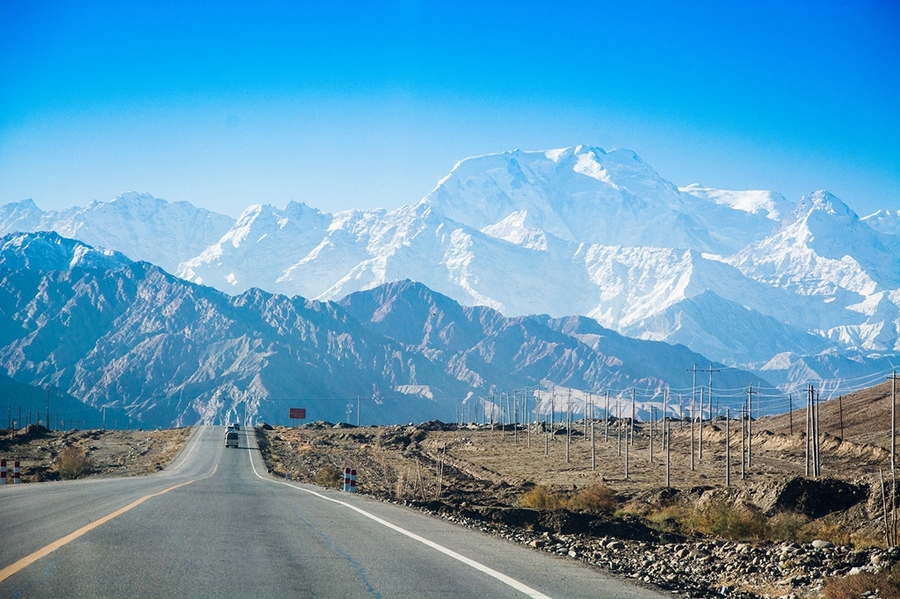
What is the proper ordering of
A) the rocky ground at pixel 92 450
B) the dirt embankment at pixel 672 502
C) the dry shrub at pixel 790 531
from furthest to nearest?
the rocky ground at pixel 92 450
the dry shrub at pixel 790 531
the dirt embankment at pixel 672 502

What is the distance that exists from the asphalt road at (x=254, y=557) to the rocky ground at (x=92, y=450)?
3176cm

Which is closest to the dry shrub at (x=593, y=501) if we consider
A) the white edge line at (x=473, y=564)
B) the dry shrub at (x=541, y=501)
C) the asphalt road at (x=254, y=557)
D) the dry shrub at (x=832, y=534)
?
the dry shrub at (x=541, y=501)

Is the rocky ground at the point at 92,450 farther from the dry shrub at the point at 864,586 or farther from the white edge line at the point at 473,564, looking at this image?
the dry shrub at the point at 864,586

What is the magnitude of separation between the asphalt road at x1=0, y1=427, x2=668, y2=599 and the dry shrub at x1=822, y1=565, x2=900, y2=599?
2638 millimetres

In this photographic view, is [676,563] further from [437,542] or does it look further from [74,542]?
[74,542]

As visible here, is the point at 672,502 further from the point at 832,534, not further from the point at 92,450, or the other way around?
the point at 92,450

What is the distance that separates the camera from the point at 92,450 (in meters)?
84.8

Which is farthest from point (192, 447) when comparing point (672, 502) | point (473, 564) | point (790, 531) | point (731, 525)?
point (473, 564)

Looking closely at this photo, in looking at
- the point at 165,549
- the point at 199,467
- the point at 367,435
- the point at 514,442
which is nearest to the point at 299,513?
the point at 165,549

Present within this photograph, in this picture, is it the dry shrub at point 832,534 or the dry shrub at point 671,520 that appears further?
the dry shrub at point 671,520

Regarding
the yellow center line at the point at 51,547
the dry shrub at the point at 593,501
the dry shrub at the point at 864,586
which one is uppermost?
the yellow center line at the point at 51,547

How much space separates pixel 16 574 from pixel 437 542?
6995mm

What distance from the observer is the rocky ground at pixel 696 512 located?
47.5 feet

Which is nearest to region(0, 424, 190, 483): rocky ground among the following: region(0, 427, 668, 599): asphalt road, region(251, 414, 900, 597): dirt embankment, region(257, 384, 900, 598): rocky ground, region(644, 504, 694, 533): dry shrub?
region(257, 384, 900, 598): rocky ground
